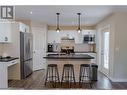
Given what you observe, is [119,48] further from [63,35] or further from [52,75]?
[63,35]

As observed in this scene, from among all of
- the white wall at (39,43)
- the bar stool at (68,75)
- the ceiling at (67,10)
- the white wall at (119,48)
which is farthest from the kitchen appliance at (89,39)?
the bar stool at (68,75)

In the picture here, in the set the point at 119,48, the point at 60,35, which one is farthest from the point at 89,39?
the point at 119,48

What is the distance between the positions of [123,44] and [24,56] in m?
3.49

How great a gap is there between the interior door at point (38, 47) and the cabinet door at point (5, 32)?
2.12 m

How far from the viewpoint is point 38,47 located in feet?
28.3

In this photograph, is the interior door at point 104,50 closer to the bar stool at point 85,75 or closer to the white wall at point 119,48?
the white wall at point 119,48

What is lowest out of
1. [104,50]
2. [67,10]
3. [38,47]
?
[104,50]

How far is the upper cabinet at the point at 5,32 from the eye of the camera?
5.88 metres

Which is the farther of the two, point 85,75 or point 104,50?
point 104,50

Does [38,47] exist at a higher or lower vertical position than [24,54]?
higher

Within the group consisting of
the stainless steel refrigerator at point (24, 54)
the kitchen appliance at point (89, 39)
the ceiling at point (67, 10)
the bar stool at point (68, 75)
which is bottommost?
the bar stool at point (68, 75)
